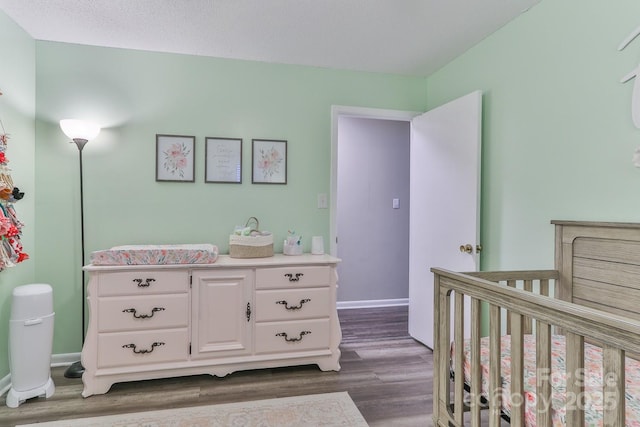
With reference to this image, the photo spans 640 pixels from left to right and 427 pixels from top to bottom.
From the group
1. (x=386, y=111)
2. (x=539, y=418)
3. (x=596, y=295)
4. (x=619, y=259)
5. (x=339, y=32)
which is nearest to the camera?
→ (x=539, y=418)

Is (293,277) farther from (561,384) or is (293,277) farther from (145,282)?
(561,384)

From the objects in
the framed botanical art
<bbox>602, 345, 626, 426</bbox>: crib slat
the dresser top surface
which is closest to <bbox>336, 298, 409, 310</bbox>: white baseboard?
the dresser top surface

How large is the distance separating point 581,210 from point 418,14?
55.1 inches

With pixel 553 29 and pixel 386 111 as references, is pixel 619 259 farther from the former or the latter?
pixel 386 111

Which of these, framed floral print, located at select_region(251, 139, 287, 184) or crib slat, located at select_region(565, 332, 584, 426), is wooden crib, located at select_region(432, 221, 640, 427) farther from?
framed floral print, located at select_region(251, 139, 287, 184)

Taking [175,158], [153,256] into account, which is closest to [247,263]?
[153,256]

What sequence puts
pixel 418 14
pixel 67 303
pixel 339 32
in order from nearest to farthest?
pixel 418 14 → pixel 339 32 → pixel 67 303

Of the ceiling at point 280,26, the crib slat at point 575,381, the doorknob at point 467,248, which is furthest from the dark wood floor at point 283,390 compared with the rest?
the ceiling at point 280,26

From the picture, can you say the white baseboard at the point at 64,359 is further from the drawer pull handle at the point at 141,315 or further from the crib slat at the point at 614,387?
the crib slat at the point at 614,387

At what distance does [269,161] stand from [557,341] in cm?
217

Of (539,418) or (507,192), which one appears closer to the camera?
(539,418)

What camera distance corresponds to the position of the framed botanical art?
2.83m

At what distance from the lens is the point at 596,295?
1740mm

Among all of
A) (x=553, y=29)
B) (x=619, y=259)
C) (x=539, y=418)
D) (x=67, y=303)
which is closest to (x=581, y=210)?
(x=619, y=259)
